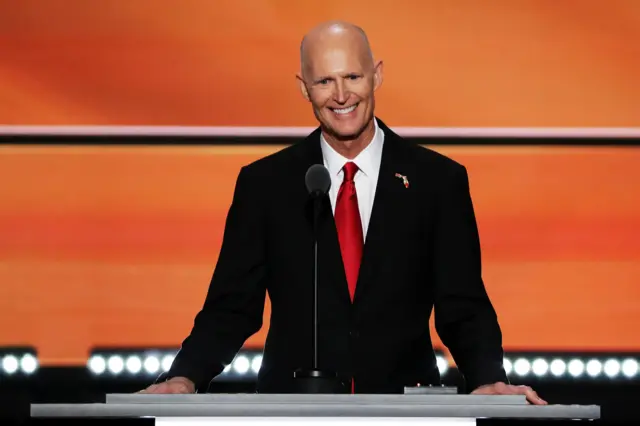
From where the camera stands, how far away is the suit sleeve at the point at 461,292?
251cm

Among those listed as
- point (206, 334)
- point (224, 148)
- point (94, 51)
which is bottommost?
point (206, 334)

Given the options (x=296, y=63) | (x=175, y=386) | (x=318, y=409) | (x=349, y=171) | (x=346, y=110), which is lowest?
(x=318, y=409)

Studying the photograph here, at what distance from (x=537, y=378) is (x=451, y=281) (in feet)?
3.52

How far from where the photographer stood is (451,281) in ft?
8.59

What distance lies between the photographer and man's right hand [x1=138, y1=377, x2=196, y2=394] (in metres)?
2.19

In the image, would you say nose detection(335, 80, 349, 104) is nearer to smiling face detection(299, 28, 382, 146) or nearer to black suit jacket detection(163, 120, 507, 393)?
smiling face detection(299, 28, 382, 146)

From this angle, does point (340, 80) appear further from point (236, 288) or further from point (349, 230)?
point (236, 288)

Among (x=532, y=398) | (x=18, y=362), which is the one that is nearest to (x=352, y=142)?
(x=532, y=398)

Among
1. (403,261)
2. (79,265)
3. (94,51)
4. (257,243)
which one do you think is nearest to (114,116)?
(94,51)

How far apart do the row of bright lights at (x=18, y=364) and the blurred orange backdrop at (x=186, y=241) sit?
5 centimetres

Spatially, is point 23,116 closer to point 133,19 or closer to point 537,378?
point 133,19

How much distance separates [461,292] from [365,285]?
0.70 feet

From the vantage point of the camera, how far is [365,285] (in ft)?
8.51

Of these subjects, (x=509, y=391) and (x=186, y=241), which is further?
(x=186, y=241)
